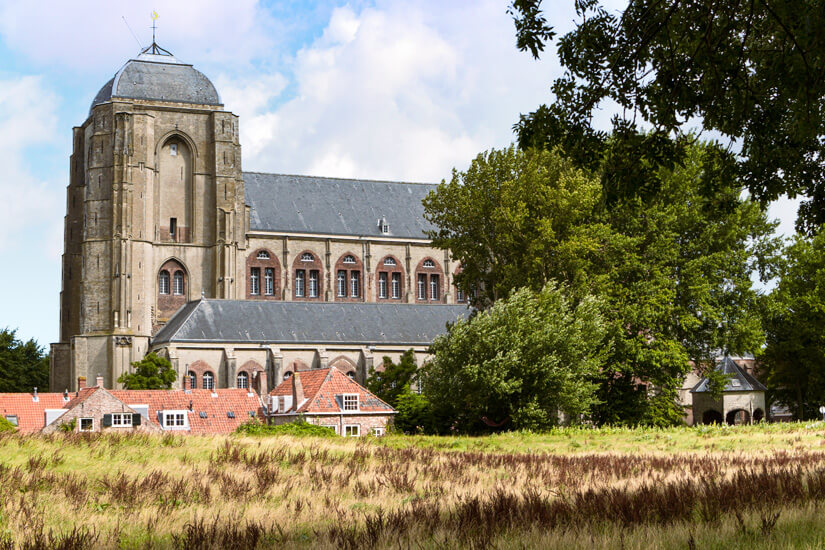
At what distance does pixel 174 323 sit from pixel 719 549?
198 feet

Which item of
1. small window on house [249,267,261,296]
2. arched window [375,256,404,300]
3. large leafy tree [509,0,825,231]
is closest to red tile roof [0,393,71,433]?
small window on house [249,267,261,296]

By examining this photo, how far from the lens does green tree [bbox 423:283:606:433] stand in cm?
3522

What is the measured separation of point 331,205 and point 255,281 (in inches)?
373

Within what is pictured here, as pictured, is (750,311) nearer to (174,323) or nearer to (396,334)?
(396,334)

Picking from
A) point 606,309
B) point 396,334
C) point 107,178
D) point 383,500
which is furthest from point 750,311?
point 107,178

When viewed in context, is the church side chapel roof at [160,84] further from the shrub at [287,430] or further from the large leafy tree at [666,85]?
the large leafy tree at [666,85]

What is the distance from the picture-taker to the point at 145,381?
5566 cm

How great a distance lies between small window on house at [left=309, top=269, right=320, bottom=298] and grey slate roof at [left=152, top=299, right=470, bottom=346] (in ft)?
19.7

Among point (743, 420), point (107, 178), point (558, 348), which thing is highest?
point (107, 178)

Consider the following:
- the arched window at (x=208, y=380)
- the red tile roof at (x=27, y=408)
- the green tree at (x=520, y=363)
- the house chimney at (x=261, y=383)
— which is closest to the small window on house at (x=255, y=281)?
the arched window at (x=208, y=380)

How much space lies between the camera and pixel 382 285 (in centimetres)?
7606

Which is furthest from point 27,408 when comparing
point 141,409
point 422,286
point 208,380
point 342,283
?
point 422,286

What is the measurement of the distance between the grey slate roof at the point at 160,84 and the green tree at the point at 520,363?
41.0m

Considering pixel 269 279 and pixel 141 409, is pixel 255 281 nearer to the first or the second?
pixel 269 279
